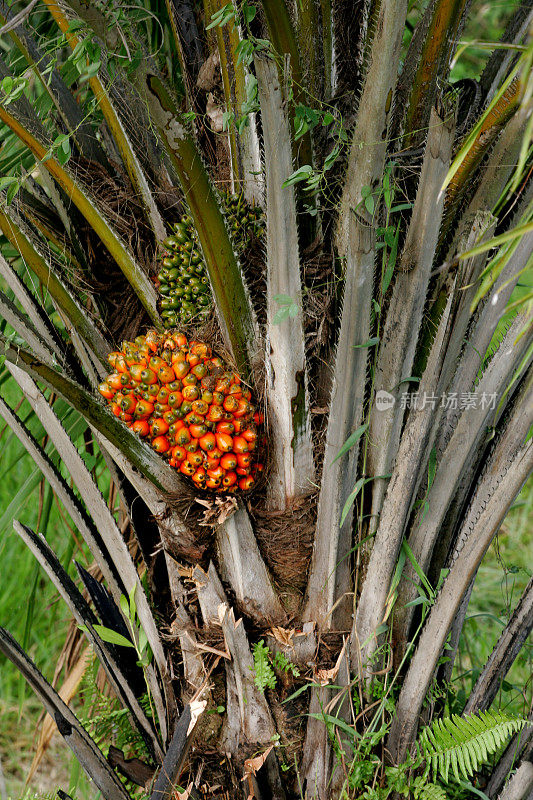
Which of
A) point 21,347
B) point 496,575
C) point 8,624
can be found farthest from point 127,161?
point 496,575

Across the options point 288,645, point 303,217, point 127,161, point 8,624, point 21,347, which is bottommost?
point 8,624

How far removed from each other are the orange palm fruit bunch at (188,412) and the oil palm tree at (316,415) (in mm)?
43

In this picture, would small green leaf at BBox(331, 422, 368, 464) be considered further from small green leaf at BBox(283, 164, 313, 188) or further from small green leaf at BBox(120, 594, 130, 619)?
small green leaf at BBox(120, 594, 130, 619)

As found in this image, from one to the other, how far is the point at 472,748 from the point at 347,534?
0.36 metres

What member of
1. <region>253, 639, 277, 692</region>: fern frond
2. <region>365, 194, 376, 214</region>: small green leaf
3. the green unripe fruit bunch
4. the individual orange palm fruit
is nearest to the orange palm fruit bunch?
the individual orange palm fruit

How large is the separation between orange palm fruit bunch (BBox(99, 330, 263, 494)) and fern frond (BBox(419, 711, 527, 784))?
49 centimetres

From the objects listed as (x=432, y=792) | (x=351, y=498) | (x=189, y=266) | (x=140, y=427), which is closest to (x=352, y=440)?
(x=351, y=498)

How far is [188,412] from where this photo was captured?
105 cm

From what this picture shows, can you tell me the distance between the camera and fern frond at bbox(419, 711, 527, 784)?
969mm

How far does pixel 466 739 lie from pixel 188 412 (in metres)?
0.66

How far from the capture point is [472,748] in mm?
977

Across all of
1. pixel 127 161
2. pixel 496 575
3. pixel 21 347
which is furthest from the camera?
pixel 496 575

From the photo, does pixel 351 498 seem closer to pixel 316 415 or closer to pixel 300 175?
pixel 316 415

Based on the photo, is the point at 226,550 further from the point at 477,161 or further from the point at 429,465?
the point at 477,161
